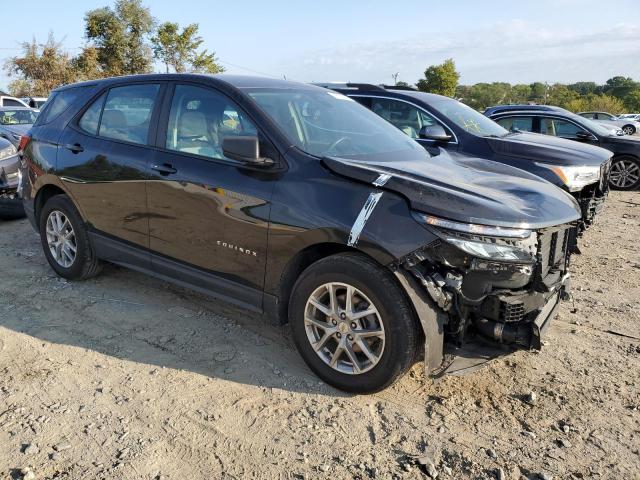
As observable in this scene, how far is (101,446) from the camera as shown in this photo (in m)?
2.65

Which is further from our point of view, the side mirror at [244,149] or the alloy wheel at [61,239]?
the alloy wheel at [61,239]

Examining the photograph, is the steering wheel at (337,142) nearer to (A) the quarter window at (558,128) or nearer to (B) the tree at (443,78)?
(A) the quarter window at (558,128)

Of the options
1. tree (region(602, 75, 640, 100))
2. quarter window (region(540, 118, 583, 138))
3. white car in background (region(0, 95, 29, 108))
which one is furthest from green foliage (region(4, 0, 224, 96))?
tree (region(602, 75, 640, 100))

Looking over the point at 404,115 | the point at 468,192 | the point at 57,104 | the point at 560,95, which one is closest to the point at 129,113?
the point at 57,104

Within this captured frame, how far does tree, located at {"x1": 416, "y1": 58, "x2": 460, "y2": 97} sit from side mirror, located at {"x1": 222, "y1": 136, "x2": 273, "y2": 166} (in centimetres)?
5897

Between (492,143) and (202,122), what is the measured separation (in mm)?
4204

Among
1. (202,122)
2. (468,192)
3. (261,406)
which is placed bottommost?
(261,406)

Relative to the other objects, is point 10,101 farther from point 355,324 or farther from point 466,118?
point 355,324

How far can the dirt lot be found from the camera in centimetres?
257

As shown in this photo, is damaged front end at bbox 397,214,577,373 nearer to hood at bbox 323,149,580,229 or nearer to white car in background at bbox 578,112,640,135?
hood at bbox 323,149,580,229

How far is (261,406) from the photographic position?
3.02 metres

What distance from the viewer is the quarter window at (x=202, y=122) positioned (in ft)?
11.7

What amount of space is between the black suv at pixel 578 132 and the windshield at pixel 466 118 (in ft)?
10.2

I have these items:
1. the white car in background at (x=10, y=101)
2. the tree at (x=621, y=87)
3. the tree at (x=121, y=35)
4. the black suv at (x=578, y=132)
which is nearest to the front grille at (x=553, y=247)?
the black suv at (x=578, y=132)
